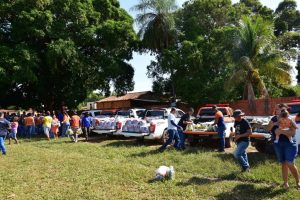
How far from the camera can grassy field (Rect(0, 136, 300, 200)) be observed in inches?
327

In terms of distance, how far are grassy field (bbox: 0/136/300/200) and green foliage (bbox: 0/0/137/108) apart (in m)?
13.2

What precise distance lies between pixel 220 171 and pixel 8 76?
1833 centimetres

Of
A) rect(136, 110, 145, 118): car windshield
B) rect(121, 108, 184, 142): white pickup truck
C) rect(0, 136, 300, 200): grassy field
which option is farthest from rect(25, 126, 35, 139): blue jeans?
rect(0, 136, 300, 200): grassy field

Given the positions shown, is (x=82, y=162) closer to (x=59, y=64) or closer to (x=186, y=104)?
(x=59, y=64)

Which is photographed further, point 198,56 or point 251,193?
point 198,56

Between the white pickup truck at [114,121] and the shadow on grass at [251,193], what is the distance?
10124mm

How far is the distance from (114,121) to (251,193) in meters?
11.4

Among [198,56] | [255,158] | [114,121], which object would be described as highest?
[198,56]

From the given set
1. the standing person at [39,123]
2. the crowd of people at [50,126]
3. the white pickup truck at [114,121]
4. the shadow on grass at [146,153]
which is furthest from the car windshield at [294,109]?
the standing person at [39,123]

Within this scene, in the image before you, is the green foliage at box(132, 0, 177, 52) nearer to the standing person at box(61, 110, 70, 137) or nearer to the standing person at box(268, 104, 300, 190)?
the standing person at box(61, 110, 70, 137)

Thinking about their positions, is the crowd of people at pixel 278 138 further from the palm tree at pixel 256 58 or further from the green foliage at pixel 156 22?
the green foliage at pixel 156 22

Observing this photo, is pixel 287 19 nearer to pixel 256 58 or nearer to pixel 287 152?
pixel 256 58

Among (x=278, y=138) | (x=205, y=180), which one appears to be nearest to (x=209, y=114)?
(x=205, y=180)

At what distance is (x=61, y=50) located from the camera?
85.7 feet
